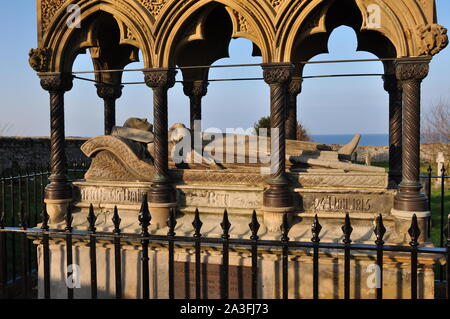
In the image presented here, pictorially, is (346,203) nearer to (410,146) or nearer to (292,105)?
(410,146)

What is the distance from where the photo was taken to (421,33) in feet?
16.1

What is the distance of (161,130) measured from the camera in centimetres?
610

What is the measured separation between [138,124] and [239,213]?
298cm

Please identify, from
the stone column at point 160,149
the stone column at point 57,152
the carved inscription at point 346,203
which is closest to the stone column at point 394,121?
the carved inscription at point 346,203

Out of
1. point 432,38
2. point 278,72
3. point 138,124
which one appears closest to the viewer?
point 432,38

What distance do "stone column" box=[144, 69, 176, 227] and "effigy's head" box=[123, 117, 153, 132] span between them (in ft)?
5.16

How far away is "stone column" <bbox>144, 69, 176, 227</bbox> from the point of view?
596 centimetres

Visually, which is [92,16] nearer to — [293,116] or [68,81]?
[68,81]

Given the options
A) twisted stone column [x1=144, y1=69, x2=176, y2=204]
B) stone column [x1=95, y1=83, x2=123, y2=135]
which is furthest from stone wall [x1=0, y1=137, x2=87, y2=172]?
twisted stone column [x1=144, y1=69, x2=176, y2=204]

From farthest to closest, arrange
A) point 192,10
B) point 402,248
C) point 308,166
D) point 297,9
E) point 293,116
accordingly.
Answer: point 293,116, point 308,166, point 192,10, point 297,9, point 402,248

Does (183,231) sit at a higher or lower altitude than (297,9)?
lower

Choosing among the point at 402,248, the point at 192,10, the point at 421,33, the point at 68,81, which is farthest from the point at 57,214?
the point at 421,33

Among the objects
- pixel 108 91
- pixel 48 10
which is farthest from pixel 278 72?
pixel 108 91

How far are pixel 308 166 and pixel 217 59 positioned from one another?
375cm
